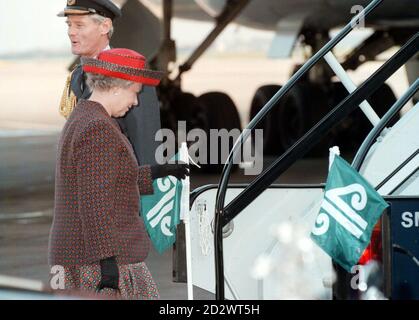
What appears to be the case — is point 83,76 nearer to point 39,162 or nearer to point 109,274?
point 109,274

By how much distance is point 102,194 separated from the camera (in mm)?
4590

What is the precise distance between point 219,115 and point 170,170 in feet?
29.8

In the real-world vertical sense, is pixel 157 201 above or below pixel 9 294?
above

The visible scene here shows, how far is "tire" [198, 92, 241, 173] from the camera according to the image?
14.0m

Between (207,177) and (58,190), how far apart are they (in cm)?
922

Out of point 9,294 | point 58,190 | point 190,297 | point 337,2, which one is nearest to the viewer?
point 9,294

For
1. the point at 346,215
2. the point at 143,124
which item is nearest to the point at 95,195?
the point at 346,215

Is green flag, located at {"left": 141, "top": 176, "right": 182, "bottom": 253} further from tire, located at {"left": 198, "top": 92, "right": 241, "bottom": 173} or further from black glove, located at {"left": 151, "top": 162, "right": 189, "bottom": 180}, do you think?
tire, located at {"left": 198, "top": 92, "right": 241, "bottom": 173}

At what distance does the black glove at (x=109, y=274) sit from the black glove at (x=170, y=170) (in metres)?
0.51

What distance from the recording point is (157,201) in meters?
5.29

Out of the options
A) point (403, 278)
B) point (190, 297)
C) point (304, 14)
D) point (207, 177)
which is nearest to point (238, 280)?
point (190, 297)

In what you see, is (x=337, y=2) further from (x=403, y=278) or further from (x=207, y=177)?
(x=403, y=278)

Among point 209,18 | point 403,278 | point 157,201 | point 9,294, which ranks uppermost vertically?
point 209,18

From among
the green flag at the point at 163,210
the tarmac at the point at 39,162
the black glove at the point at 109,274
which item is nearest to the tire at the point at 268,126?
the tarmac at the point at 39,162
